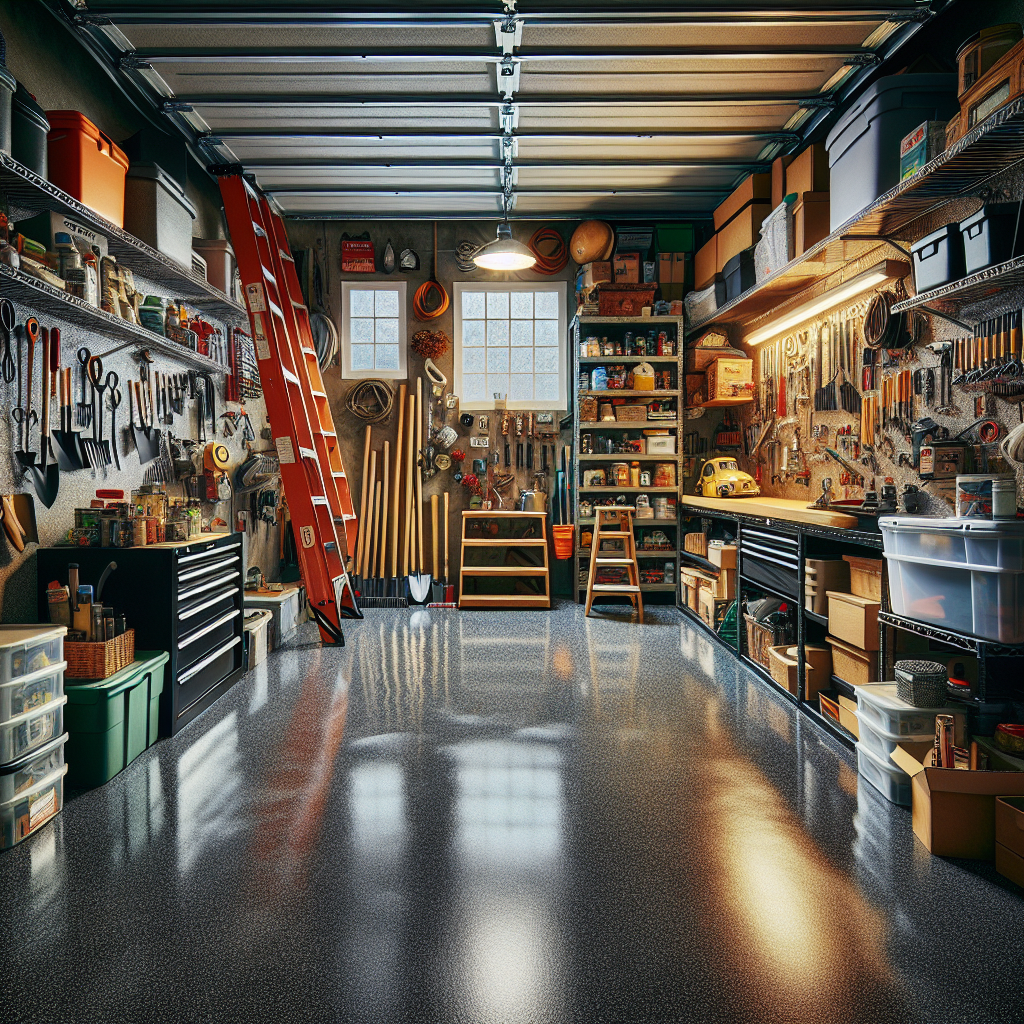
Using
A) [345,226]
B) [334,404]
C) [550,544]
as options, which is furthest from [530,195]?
[550,544]

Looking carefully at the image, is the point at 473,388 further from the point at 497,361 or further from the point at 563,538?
the point at 563,538

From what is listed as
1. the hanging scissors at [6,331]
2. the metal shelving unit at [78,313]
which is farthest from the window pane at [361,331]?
the hanging scissors at [6,331]

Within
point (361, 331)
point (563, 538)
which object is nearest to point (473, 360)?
point (361, 331)

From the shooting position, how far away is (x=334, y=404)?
7602 millimetres

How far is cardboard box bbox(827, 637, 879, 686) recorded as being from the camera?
338cm

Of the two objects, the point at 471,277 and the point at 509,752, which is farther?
the point at 471,277

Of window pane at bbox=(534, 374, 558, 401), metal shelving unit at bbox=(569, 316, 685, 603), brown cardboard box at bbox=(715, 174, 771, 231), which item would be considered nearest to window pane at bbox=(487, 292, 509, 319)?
window pane at bbox=(534, 374, 558, 401)

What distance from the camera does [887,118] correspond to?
3.53m

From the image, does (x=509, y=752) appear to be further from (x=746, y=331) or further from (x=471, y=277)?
(x=471, y=277)

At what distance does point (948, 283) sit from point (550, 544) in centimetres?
490

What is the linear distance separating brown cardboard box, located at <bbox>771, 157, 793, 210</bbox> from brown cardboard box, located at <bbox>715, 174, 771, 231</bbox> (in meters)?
0.24

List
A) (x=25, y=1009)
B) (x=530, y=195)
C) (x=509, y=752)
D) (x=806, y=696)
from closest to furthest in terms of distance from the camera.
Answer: (x=25, y=1009) → (x=509, y=752) → (x=806, y=696) → (x=530, y=195)

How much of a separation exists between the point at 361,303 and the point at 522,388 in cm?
182

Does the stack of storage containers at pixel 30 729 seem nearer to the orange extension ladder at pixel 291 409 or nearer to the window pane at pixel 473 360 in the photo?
the orange extension ladder at pixel 291 409
